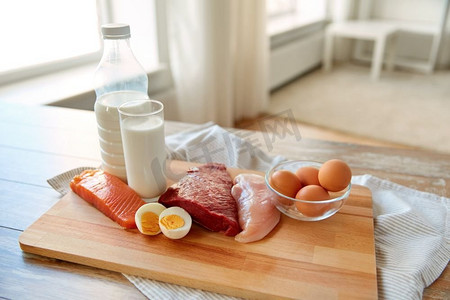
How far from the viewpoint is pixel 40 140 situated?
1.29 m

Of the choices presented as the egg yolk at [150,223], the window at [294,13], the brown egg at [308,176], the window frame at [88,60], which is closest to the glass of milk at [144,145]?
the egg yolk at [150,223]

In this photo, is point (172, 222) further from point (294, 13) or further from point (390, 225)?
point (294, 13)

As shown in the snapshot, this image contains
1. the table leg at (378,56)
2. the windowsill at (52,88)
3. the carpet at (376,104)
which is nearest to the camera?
the windowsill at (52,88)

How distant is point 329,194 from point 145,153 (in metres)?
0.42

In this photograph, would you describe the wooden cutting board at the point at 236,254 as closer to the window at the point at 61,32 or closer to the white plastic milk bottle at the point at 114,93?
the white plastic milk bottle at the point at 114,93

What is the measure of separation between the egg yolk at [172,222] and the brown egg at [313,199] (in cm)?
25

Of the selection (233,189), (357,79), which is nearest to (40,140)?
(233,189)

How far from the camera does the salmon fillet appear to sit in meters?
0.86

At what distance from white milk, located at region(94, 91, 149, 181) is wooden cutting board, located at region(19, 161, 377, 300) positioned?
0.14 meters

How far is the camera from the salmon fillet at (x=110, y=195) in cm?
86

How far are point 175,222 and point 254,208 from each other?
18cm

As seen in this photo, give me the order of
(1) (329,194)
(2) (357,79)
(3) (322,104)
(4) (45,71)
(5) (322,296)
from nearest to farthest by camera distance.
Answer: (5) (322,296), (1) (329,194), (4) (45,71), (3) (322,104), (2) (357,79)

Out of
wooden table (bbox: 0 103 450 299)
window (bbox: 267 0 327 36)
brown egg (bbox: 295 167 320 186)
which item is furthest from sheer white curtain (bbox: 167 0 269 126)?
brown egg (bbox: 295 167 320 186)

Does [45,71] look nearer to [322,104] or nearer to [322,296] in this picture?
[322,296]
